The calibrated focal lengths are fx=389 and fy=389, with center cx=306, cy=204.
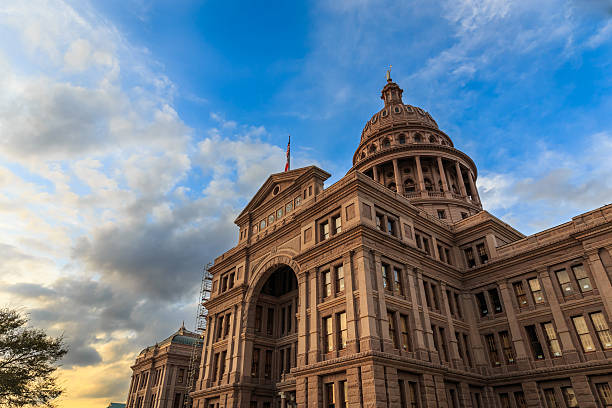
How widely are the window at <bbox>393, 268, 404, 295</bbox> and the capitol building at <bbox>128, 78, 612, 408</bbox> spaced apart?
12cm

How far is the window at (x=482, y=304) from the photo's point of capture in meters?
36.4

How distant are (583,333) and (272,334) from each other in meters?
27.8

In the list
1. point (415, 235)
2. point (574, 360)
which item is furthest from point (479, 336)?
point (415, 235)

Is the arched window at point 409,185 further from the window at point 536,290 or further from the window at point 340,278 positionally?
the window at point 340,278

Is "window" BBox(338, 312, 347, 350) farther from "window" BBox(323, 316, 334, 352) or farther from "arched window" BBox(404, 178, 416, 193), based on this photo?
"arched window" BBox(404, 178, 416, 193)

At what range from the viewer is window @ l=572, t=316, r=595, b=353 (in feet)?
95.7

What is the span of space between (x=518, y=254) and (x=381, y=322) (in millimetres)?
16649

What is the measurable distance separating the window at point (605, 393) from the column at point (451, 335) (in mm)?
9172

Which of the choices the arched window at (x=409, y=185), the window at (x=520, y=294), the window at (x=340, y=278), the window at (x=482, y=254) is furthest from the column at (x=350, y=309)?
the arched window at (x=409, y=185)

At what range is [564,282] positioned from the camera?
106 ft

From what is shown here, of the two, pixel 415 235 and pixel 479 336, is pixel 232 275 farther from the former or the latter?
pixel 479 336

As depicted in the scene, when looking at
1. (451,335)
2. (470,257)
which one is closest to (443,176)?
(470,257)

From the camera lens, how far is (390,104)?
7744 cm

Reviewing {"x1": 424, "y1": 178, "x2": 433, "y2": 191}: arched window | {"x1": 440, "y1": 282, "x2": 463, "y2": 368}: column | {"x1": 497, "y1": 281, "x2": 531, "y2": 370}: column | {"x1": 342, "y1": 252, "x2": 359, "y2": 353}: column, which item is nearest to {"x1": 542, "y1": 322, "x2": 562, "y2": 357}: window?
{"x1": 497, "y1": 281, "x2": 531, "y2": 370}: column
